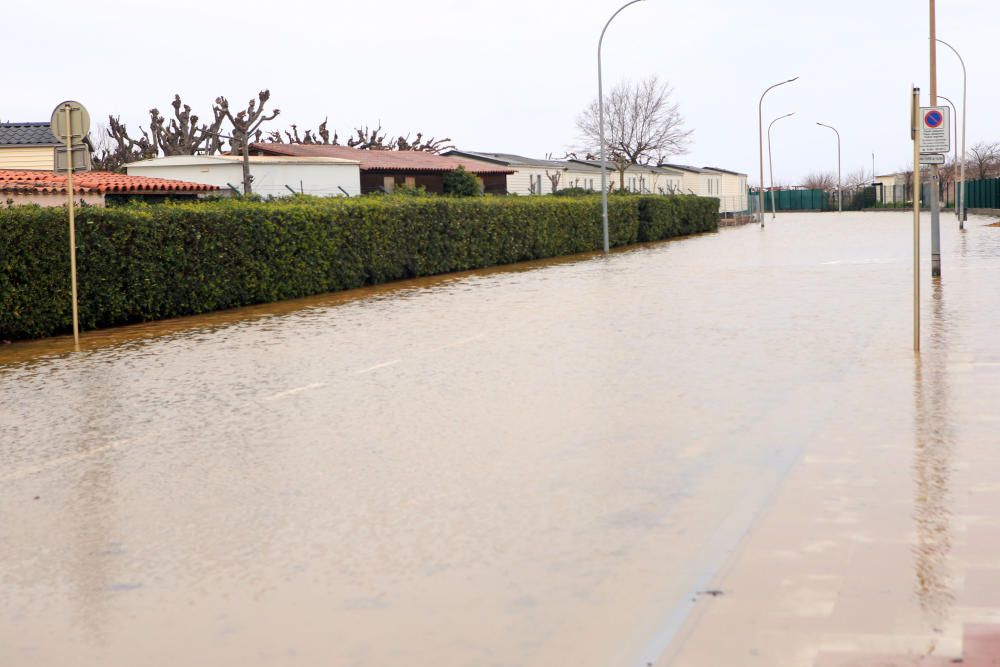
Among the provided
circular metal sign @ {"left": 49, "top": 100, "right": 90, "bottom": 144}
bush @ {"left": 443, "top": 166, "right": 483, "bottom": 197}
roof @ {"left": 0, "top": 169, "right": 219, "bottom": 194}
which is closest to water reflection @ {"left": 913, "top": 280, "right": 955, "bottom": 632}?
circular metal sign @ {"left": 49, "top": 100, "right": 90, "bottom": 144}

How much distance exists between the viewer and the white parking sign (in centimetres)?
1756

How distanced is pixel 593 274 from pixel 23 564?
70.0 feet

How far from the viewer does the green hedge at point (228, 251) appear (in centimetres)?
1606

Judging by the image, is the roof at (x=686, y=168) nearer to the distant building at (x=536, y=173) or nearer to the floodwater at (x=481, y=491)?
the distant building at (x=536, y=173)

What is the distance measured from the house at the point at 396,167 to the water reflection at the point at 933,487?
40.9 m

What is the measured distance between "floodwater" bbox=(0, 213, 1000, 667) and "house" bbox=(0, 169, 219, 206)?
14179 millimetres

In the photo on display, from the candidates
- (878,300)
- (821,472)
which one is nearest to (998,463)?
(821,472)

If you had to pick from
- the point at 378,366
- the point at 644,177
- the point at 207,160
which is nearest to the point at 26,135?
the point at 207,160

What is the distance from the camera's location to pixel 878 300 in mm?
17797

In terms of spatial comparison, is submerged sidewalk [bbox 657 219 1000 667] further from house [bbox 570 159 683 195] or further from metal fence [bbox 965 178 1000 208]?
house [bbox 570 159 683 195]

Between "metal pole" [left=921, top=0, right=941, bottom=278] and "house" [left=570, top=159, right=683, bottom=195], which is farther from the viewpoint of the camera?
"house" [left=570, top=159, right=683, bottom=195]

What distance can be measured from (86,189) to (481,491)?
84.4 feet

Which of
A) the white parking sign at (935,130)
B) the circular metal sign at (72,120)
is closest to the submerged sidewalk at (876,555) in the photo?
the white parking sign at (935,130)

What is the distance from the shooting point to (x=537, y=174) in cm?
6888
